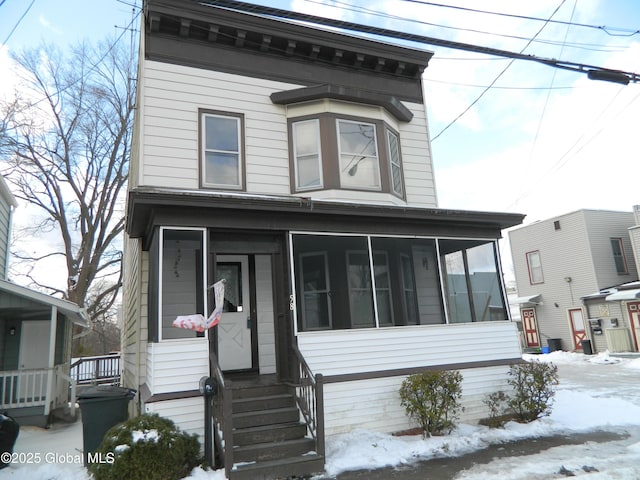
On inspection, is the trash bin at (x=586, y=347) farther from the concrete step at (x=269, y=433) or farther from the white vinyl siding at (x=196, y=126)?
the concrete step at (x=269, y=433)

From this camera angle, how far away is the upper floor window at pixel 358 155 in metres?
8.94

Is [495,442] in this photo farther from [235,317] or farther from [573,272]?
[573,272]

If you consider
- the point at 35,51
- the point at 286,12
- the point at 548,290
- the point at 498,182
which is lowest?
the point at 548,290

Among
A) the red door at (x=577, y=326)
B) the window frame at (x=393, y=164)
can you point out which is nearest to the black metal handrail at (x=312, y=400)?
the window frame at (x=393, y=164)

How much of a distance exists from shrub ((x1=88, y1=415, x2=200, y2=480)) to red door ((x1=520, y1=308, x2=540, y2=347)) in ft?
79.6

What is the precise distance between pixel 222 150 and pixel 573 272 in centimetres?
2125

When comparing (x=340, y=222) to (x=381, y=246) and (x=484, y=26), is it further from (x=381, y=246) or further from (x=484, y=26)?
(x=484, y=26)

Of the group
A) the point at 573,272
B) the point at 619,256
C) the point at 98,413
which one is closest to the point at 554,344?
the point at 573,272

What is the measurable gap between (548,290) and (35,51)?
29978 millimetres

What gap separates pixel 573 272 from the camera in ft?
75.1

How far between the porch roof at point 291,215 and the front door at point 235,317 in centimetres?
132

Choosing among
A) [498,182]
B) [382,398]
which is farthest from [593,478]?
[498,182]

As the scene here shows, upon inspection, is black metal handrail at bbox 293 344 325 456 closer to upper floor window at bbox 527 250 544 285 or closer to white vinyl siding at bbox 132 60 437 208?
white vinyl siding at bbox 132 60 437 208

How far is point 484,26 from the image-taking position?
7832 millimetres
